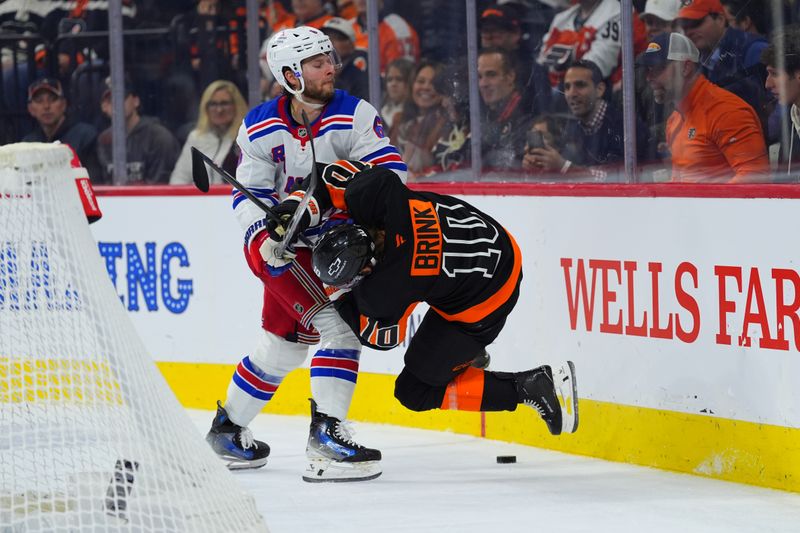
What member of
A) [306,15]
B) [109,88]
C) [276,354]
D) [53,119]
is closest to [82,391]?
[276,354]

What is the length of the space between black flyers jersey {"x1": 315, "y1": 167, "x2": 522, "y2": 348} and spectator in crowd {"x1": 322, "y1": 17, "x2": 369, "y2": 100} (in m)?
1.61

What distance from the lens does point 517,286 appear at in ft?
12.9

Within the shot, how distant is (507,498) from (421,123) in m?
1.84

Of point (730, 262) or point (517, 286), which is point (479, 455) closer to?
point (517, 286)

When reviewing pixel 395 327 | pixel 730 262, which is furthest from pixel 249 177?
pixel 730 262

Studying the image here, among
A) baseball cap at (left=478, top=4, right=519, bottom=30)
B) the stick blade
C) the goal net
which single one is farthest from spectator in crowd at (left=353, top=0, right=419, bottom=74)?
the goal net

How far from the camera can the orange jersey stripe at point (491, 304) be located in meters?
3.88

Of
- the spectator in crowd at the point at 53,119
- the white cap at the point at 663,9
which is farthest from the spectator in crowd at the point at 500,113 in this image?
the spectator in crowd at the point at 53,119

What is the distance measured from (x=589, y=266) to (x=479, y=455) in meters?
0.67

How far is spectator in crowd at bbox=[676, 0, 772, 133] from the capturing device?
396cm

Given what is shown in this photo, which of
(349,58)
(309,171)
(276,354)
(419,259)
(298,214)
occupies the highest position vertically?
(349,58)

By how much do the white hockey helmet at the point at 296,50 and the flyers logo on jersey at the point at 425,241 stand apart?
1.83ft

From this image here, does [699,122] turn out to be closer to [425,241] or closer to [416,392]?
[425,241]

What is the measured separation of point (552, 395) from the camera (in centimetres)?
406
